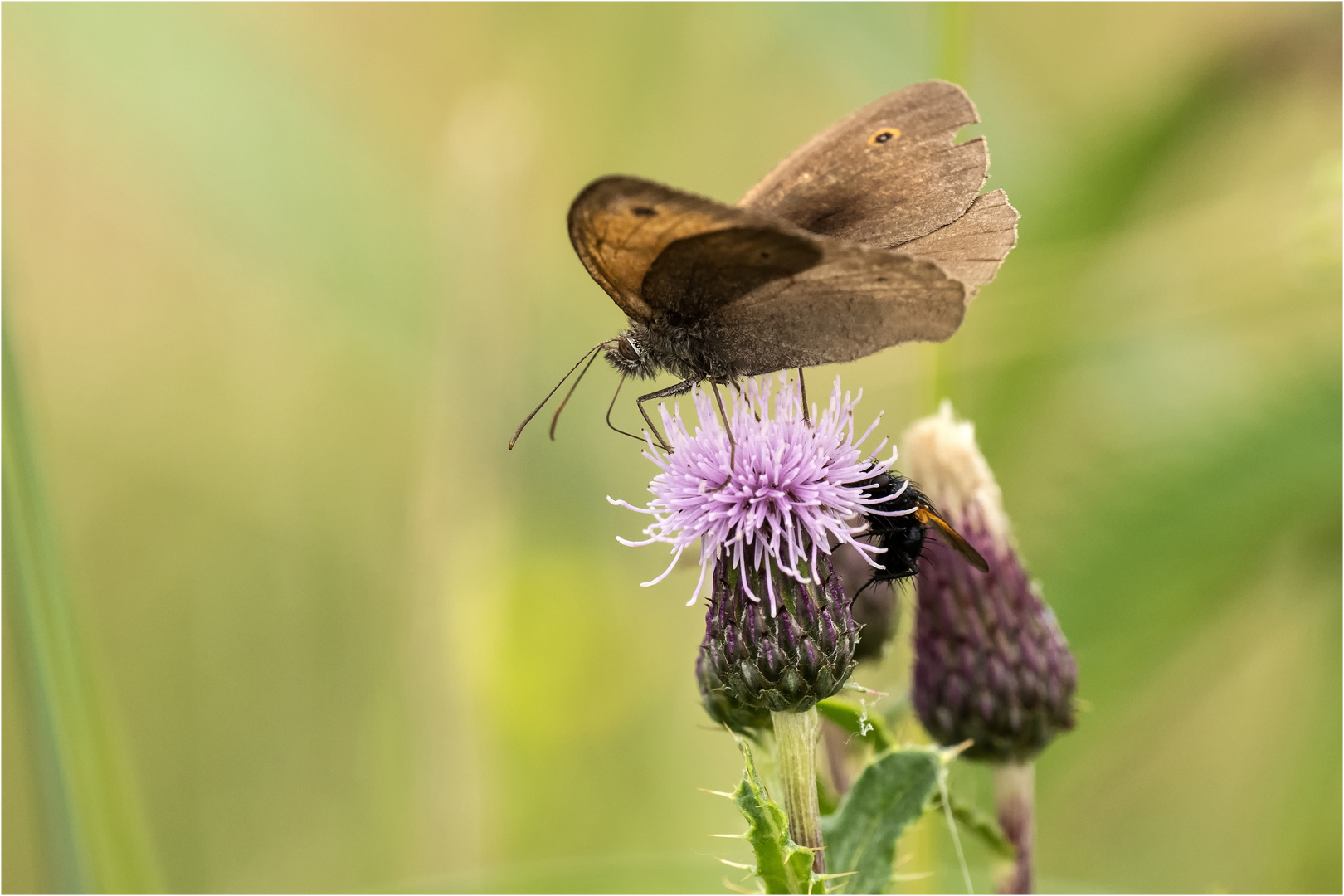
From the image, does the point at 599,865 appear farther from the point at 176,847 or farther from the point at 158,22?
the point at 158,22

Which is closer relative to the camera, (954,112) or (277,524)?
(954,112)

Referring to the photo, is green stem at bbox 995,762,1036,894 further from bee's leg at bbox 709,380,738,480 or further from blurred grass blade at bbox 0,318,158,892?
blurred grass blade at bbox 0,318,158,892

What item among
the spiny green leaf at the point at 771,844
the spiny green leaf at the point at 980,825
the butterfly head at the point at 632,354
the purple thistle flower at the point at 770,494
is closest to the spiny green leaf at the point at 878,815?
the spiny green leaf at the point at 980,825

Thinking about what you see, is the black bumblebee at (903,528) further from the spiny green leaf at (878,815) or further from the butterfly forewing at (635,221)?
the butterfly forewing at (635,221)

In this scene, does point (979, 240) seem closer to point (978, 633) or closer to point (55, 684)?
point (978, 633)

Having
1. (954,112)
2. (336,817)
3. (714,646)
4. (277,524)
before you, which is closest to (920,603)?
(714,646)

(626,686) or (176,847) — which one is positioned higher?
(626,686)

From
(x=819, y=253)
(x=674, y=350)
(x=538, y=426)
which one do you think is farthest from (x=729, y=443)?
(x=538, y=426)
